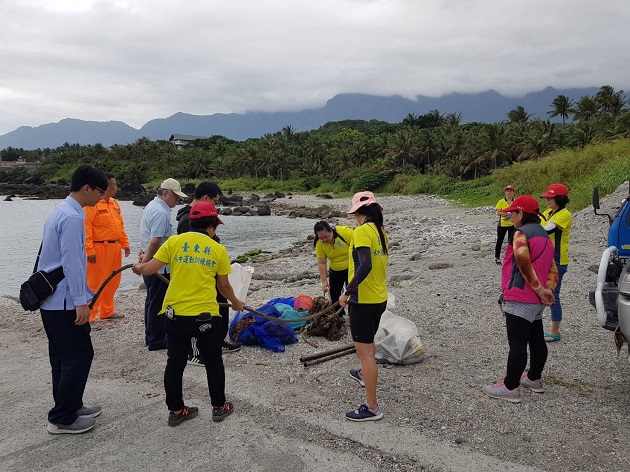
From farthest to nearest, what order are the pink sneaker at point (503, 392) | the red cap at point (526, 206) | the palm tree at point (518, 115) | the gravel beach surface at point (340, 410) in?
the palm tree at point (518, 115) < the pink sneaker at point (503, 392) < the red cap at point (526, 206) < the gravel beach surface at point (340, 410)

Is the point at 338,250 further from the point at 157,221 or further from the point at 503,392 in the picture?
the point at 503,392

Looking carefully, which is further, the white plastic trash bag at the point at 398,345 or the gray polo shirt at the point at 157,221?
the gray polo shirt at the point at 157,221

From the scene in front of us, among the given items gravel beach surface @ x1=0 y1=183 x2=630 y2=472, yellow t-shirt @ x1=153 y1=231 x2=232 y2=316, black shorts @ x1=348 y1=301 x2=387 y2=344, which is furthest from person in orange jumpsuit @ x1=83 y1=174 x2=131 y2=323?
black shorts @ x1=348 y1=301 x2=387 y2=344

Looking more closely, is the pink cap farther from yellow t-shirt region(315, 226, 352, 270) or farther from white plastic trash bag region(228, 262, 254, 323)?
white plastic trash bag region(228, 262, 254, 323)

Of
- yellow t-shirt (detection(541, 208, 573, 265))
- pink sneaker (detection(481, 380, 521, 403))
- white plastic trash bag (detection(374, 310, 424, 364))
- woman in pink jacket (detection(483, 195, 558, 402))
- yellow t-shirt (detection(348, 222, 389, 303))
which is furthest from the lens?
yellow t-shirt (detection(541, 208, 573, 265))

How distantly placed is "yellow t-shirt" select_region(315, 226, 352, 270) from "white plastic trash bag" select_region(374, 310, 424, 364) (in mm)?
1204

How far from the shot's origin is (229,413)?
437cm

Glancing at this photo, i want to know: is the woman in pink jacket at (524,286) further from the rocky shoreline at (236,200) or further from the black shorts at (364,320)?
the rocky shoreline at (236,200)

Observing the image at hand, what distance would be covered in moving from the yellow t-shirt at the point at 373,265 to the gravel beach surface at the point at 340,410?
3.55 feet

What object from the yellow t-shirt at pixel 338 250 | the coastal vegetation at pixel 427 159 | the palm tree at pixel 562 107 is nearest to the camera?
the yellow t-shirt at pixel 338 250

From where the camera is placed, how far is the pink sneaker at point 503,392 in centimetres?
452

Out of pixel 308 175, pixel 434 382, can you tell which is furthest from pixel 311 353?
pixel 308 175

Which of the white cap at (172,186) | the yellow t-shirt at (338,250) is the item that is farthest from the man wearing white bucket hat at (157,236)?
the yellow t-shirt at (338,250)

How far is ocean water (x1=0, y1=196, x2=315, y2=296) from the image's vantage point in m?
17.1
